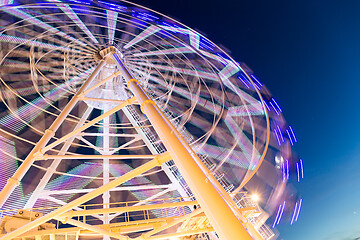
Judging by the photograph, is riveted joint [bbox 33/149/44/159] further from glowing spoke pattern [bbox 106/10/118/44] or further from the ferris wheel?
glowing spoke pattern [bbox 106/10/118/44]

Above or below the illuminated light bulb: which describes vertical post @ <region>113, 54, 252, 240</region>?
below

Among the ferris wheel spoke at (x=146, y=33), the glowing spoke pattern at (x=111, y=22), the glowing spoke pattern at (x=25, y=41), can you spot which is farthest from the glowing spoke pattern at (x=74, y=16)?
the ferris wheel spoke at (x=146, y=33)

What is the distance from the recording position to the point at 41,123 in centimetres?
1310

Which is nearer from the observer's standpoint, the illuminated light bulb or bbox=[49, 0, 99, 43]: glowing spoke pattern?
bbox=[49, 0, 99, 43]: glowing spoke pattern


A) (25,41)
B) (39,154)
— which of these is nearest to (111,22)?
(25,41)

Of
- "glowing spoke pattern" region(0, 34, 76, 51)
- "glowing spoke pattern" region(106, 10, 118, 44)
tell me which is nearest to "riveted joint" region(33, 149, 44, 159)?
"glowing spoke pattern" region(0, 34, 76, 51)

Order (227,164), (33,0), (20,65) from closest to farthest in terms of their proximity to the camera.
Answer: (33,0)
(20,65)
(227,164)

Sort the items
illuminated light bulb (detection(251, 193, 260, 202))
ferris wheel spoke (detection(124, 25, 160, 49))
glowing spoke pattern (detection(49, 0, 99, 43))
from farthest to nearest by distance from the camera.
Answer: illuminated light bulb (detection(251, 193, 260, 202)) < ferris wheel spoke (detection(124, 25, 160, 49)) < glowing spoke pattern (detection(49, 0, 99, 43))

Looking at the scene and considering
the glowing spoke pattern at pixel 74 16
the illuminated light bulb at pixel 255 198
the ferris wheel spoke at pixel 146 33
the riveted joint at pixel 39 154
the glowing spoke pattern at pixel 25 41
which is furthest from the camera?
the illuminated light bulb at pixel 255 198

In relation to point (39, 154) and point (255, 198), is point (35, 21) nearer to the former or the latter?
point (39, 154)

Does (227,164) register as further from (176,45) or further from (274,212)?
(176,45)

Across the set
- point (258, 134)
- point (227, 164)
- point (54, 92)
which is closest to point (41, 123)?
point (54, 92)

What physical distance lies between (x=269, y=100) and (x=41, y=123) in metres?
12.0

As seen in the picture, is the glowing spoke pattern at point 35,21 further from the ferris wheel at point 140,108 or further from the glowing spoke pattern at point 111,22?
the glowing spoke pattern at point 111,22
